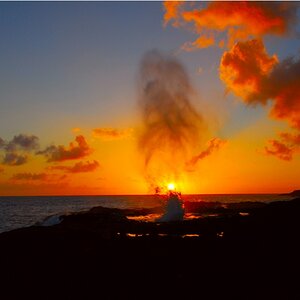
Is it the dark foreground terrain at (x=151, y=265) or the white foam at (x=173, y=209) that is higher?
the white foam at (x=173, y=209)

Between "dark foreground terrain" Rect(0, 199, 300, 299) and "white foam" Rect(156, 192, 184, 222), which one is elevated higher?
"white foam" Rect(156, 192, 184, 222)

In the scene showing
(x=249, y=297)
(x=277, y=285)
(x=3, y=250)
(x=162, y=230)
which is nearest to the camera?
(x=249, y=297)

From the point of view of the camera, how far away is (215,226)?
43.7m

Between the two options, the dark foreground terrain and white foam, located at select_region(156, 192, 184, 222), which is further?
white foam, located at select_region(156, 192, 184, 222)

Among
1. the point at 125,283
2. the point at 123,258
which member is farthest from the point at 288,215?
the point at 125,283

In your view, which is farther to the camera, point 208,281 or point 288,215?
point 288,215

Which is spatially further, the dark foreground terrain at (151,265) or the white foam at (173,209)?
the white foam at (173,209)

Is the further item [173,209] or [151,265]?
[173,209]

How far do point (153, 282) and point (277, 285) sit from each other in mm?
7080

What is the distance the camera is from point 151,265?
87.0 feet

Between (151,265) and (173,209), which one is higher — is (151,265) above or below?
below

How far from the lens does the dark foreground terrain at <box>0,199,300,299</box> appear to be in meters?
21.7

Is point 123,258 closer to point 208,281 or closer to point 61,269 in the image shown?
point 61,269

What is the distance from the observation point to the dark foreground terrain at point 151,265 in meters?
21.7
